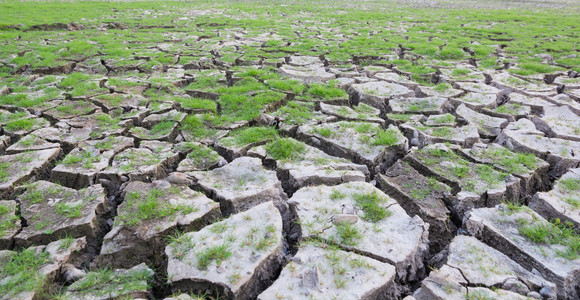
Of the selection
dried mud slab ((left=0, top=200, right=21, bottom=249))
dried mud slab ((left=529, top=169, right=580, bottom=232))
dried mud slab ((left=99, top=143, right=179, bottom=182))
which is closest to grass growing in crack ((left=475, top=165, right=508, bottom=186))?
dried mud slab ((left=529, top=169, right=580, bottom=232))

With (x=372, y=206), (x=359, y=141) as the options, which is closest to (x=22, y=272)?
(x=372, y=206)

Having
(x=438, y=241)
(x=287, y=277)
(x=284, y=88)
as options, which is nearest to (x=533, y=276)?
(x=438, y=241)

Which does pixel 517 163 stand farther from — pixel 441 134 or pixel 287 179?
pixel 287 179

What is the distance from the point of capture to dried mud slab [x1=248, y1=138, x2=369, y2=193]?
117 inches

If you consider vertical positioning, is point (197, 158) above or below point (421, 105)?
below

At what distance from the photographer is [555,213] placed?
257cm

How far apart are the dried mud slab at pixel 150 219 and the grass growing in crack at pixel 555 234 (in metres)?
2.24

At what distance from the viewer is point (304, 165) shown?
320 centimetres

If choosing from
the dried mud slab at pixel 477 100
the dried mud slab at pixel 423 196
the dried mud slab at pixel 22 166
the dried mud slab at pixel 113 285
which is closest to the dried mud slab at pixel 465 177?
the dried mud slab at pixel 423 196

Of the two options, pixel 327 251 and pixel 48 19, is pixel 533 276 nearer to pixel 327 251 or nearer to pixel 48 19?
pixel 327 251

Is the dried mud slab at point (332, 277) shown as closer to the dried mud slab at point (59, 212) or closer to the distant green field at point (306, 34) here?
the dried mud slab at point (59, 212)

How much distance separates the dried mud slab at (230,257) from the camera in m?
1.96

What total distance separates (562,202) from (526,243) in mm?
726

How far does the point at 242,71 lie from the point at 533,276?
5017 millimetres
